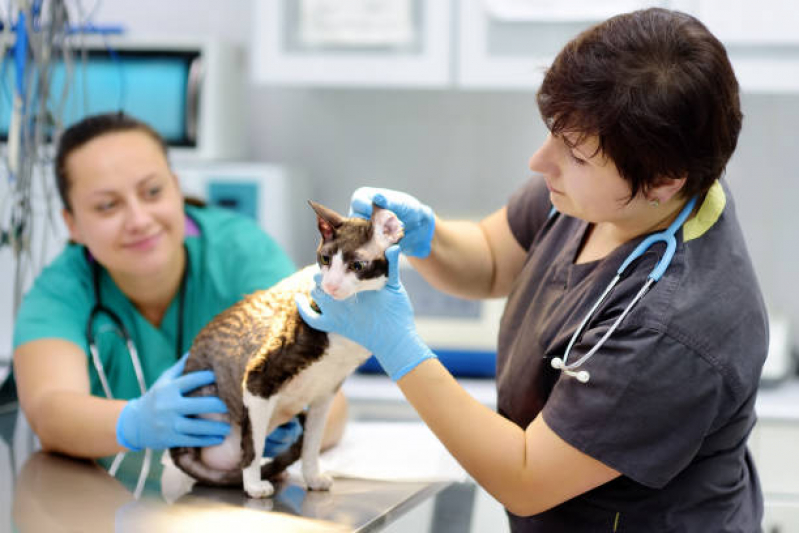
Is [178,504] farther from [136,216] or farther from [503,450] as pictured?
[136,216]

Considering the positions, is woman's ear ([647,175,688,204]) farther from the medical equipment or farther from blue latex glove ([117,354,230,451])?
the medical equipment

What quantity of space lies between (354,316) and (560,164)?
1.01ft

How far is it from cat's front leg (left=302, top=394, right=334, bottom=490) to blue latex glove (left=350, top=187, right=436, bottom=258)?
0.26 m

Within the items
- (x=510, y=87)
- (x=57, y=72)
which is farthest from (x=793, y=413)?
(x=57, y=72)

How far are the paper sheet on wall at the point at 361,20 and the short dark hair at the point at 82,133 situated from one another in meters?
0.66

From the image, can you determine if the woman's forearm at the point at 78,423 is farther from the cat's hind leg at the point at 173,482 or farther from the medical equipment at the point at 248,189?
the medical equipment at the point at 248,189

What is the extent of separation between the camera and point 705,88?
0.89 metres

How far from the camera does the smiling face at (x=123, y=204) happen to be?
1472 millimetres

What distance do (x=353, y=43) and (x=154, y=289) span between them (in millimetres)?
865

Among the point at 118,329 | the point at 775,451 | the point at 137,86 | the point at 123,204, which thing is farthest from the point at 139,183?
the point at 775,451

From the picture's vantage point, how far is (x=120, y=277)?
1.55m

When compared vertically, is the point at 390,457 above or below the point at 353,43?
below

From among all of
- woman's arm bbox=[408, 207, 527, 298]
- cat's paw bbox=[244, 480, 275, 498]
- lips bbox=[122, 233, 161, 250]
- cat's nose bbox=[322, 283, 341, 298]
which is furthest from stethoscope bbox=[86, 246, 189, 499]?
cat's nose bbox=[322, 283, 341, 298]

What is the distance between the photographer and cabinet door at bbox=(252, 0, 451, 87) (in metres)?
2.06
